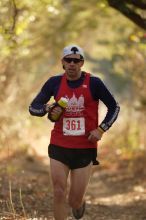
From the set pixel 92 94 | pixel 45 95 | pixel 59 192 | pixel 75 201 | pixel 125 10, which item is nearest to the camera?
pixel 59 192

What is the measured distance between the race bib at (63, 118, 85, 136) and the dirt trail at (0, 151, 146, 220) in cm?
100

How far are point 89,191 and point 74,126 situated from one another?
578cm

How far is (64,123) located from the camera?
721cm

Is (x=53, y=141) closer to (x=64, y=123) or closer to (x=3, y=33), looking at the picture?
(x=64, y=123)

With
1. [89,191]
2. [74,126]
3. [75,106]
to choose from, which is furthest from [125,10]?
[89,191]

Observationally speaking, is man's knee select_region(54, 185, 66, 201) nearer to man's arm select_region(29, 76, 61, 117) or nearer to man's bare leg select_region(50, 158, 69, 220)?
man's bare leg select_region(50, 158, 69, 220)

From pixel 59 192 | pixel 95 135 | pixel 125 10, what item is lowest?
pixel 59 192

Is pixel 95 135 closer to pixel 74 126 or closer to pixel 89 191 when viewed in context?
pixel 74 126

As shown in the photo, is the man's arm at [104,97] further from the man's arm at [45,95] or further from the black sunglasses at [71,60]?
the man's arm at [45,95]

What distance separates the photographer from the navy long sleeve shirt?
285 inches

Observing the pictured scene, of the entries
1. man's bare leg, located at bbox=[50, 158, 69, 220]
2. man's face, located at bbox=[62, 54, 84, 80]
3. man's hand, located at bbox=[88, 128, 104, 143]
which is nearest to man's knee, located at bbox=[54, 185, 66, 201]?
man's bare leg, located at bbox=[50, 158, 69, 220]

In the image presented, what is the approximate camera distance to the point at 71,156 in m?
7.25

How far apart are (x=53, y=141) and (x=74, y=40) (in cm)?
1287

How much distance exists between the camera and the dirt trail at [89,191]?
9.06m
